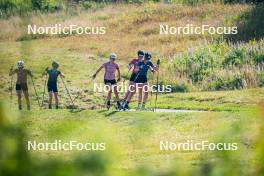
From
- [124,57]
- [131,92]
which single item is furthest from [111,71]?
[131,92]

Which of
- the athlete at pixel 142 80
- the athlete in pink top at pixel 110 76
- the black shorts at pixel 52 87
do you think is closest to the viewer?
the athlete at pixel 142 80

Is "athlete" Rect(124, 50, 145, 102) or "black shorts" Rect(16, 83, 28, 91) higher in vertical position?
"athlete" Rect(124, 50, 145, 102)

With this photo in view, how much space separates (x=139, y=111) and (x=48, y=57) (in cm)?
132

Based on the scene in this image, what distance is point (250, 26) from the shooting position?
8.31 meters

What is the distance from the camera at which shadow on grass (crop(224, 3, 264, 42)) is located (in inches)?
324

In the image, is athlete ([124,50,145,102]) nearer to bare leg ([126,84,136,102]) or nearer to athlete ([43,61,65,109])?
bare leg ([126,84,136,102])

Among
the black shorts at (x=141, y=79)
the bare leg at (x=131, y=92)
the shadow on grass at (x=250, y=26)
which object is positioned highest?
the shadow on grass at (x=250, y=26)

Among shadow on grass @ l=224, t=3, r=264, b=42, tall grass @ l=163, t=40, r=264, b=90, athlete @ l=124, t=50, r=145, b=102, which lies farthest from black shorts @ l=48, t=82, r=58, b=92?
shadow on grass @ l=224, t=3, r=264, b=42

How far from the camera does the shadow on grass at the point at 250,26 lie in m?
8.22

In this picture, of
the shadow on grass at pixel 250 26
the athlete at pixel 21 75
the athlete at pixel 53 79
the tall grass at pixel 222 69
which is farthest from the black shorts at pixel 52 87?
the shadow on grass at pixel 250 26

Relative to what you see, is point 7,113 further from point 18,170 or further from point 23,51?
point 23,51

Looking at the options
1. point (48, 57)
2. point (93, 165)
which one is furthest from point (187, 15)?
point (93, 165)

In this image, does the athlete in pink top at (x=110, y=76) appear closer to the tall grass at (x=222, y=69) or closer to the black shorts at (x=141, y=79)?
the black shorts at (x=141, y=79)

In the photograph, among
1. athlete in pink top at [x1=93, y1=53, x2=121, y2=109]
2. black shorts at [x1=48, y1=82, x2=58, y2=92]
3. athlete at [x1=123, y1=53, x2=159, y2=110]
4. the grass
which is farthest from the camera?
black shorts at [x1=48, y1=82, x2=58, y2=92]
